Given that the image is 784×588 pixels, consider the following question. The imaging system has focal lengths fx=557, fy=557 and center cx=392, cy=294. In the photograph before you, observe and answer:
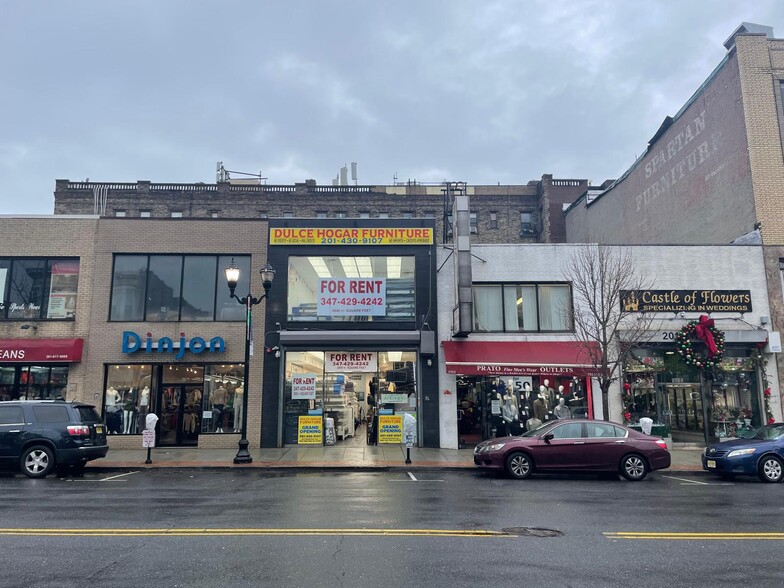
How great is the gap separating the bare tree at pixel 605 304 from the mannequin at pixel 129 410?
1530cm

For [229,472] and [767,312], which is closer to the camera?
[229,472]

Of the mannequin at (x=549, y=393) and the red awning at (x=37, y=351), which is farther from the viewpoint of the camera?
the mannequin at (x=549, y=393)

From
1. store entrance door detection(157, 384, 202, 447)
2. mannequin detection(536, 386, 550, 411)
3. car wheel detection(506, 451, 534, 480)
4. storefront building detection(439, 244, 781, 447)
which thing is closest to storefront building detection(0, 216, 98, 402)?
store entrance door detection(157, 384, 202, 447)

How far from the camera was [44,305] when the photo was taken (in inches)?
771

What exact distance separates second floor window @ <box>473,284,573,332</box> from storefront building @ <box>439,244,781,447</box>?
0.04 meters

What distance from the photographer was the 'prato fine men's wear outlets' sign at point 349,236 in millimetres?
20047

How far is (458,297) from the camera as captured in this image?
18.5 m

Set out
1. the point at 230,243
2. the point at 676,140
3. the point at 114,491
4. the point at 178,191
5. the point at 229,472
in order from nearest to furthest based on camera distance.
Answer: the point at 114,491 < the point at 229,472 < the point at 230,243 < the point at 676,140 < the point at 178,191

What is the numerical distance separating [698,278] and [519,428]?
848 centimetres

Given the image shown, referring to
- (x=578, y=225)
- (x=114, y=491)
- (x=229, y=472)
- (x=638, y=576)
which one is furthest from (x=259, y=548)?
(x=578, y=225)

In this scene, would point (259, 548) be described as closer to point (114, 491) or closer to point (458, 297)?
point (114, 491)

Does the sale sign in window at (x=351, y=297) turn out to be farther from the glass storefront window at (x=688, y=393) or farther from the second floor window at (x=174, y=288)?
the glass storefront window at (x=688, y=393)

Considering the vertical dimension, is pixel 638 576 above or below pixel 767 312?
below

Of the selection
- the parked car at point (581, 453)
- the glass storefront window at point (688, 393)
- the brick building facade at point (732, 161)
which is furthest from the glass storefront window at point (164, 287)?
the brick building facade at point (732, 161)
